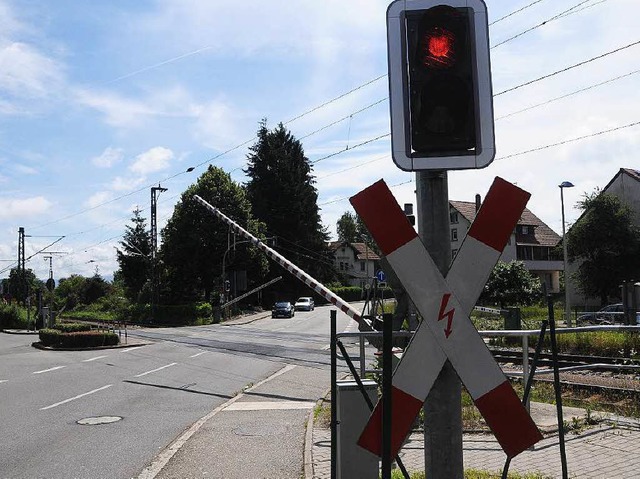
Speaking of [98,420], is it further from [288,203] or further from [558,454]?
[288,203]

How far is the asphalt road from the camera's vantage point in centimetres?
835

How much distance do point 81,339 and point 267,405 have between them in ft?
62.6

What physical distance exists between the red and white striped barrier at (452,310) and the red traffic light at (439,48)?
2.07 ft

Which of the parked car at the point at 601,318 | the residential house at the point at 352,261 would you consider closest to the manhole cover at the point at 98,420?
the parked car at the point at 601,318

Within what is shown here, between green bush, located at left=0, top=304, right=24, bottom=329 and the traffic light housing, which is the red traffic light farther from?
green bush, located at left=0, top=304, right=24, bottom=329

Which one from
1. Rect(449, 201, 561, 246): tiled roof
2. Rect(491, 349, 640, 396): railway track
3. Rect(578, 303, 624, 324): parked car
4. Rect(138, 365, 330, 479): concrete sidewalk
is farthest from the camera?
Rect(449, 201, 561, 246): tiled roof

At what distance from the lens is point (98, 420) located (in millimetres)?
11102

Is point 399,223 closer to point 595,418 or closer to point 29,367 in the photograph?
point 595,418

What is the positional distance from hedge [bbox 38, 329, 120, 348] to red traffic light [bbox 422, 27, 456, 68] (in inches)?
1109

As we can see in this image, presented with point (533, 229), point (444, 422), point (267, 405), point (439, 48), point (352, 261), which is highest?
point (533, 229)

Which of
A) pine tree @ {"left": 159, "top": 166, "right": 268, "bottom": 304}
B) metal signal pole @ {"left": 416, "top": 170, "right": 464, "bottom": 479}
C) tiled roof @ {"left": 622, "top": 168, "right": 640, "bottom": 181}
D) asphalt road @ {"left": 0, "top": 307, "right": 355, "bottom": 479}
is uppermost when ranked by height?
tiled roof @ {"left": 622, "top": 168, "right": 640, "bottom": 181}

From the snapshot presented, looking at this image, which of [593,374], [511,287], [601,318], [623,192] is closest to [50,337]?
[593,374]

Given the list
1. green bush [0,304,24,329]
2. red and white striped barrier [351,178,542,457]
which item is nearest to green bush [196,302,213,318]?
green bush [0,304,24,329]

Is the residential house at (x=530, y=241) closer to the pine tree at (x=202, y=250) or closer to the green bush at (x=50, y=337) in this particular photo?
the pine tree at (x=202, y=250)
